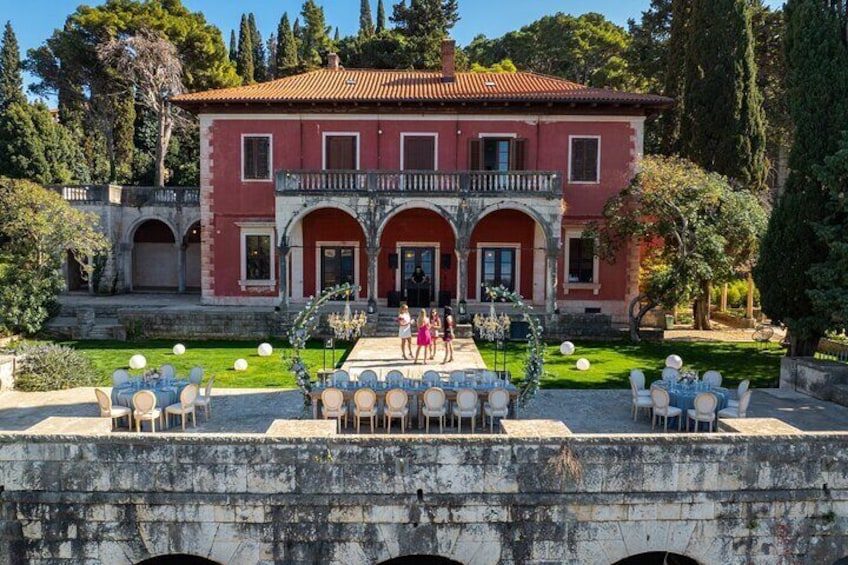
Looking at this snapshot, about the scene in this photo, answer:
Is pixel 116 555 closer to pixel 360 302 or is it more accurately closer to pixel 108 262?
pixel 360 302

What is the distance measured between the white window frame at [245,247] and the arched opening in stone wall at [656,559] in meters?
18.6

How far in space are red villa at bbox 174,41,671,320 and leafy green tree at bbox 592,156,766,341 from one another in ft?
10.7

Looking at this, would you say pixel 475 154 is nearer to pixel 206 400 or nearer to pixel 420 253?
pixel 420 253

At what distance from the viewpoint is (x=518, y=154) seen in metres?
24.0

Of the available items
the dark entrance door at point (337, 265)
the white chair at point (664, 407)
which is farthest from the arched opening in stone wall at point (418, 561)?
the dark entrance door at point (337, 265)

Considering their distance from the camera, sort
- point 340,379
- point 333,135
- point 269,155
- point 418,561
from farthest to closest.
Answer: point 269,155 → point 333,135 → point 340,379 → point 418,561

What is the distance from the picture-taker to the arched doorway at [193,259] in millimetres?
31981

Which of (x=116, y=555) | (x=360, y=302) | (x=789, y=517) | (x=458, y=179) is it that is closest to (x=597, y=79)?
(x=458, y=179)

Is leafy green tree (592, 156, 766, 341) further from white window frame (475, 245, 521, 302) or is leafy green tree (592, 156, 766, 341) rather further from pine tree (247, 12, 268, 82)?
pine tree (247, 12, 268, 82)

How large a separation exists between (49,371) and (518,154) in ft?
57.6

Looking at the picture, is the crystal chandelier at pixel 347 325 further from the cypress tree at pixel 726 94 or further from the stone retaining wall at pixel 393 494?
the cypress tree at pixel 726 94

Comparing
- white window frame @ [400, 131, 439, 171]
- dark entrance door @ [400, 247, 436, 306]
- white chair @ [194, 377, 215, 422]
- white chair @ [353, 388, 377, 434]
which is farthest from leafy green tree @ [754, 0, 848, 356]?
white chair @ [194, 377, 215, 422]

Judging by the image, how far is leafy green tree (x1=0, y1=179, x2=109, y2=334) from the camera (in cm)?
1888

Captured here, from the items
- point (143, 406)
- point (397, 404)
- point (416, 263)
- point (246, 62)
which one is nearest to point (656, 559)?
point (397, 404)
